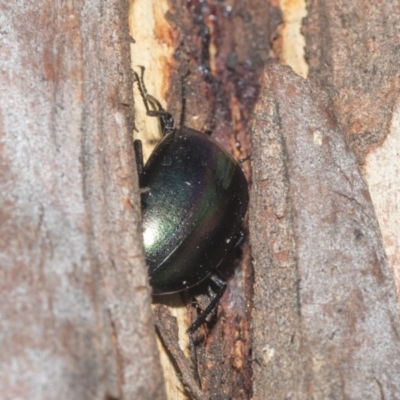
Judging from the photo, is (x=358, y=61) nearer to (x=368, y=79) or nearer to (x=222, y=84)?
(x=368, y=79)

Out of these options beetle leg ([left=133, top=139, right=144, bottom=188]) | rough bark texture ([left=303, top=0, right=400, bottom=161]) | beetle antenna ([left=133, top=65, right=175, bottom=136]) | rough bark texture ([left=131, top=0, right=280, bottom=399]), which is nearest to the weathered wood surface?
rough bark texture ([left=303, top=0, right=400, bottom=161])

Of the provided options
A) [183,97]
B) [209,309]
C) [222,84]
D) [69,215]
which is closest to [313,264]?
[209,309]

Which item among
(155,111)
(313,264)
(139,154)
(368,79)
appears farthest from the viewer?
(155,111)

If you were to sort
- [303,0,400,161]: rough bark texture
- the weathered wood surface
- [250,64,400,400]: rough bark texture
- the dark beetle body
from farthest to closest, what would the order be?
the dark beetle body < [303,0,400,161]: rough bark texture < the weathered wood surface < [250,64,400,400]: rough bark texture

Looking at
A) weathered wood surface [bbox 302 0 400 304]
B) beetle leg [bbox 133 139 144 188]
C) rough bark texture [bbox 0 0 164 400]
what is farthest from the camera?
beetle leg [bbox 133 139 144 188]

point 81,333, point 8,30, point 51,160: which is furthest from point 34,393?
point 8,30

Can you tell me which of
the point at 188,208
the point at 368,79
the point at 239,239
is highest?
the point at 368,79

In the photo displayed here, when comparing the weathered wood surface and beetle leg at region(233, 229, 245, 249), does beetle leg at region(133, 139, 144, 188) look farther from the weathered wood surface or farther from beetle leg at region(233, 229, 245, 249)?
the weathered wood surface

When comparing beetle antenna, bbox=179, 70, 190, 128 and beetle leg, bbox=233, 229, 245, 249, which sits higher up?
beetle antenna, bbox=179, 70, 190, 128
